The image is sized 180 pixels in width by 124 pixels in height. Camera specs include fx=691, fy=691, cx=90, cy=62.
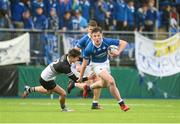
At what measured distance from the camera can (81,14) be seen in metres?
30.3

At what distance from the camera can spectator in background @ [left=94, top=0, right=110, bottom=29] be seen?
30375 mm

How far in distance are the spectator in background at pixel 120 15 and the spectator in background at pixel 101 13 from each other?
22.7 inches

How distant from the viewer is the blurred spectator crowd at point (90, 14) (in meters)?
28.8

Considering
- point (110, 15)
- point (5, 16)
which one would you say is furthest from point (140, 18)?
point (5, 16)

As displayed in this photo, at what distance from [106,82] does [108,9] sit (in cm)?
1172

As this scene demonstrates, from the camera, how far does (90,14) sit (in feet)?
101

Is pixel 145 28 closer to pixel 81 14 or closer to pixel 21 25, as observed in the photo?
pixel 81 14

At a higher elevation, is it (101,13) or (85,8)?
(85,8)

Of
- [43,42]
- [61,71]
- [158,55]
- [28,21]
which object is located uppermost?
[28,21]

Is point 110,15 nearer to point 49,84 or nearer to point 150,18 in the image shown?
point 150,18

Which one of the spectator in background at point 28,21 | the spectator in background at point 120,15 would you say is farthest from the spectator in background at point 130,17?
the spectator in background at point 28,21

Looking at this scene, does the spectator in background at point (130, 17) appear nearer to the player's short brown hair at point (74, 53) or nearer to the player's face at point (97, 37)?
the player's face at point (97, 37)

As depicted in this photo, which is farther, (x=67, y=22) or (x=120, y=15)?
(x=120, y=15)

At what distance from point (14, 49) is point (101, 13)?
14.3 feet
